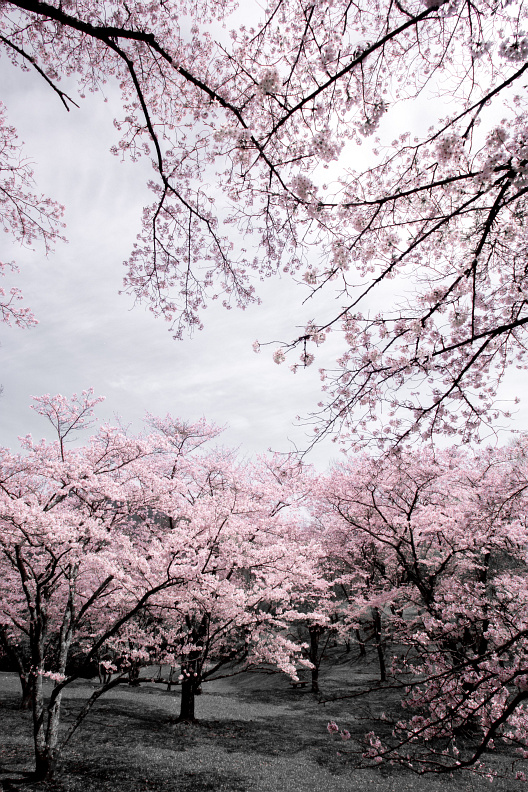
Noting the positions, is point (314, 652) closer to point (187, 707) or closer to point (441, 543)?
point (187, 707)

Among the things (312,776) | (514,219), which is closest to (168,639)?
(312,776)

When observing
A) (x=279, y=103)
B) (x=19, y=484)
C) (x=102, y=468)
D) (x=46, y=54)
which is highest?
(x=46, y=54)

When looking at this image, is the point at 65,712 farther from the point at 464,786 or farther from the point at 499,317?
the point at 499,317

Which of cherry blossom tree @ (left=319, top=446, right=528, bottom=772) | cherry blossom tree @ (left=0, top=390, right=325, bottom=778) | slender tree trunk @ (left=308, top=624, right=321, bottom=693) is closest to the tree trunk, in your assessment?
cherry blossom tree @ (left=0, top=390, right=325, bottom=778)

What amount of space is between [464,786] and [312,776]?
110 inches

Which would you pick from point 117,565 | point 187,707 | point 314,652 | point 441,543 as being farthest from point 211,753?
point 314,652

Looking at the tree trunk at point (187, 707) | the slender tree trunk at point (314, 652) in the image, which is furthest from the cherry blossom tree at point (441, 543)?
the tree trunk at point (187, 707)

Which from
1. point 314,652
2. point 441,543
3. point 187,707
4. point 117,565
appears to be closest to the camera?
point 117,565

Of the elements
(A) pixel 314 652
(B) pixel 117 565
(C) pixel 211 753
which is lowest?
(C) pixel 211 753

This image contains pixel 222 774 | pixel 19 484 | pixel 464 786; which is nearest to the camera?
pixel 464 786

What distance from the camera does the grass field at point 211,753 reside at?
671 centimetres

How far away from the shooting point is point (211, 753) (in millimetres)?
8516

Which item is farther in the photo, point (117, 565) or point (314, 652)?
point (314, 652)

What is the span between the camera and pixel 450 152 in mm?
3195
